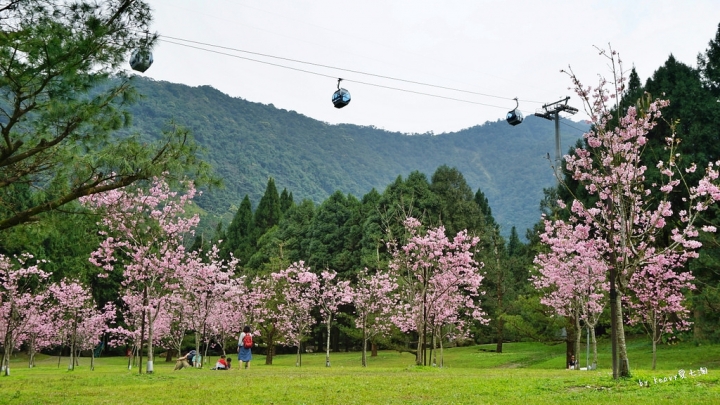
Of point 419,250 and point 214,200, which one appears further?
point 214,200

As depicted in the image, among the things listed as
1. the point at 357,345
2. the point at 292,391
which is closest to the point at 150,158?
the point at 292,391

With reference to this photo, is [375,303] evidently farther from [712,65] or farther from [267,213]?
[267,213]

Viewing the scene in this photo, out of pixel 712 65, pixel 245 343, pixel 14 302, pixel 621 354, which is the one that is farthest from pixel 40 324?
pixel 712 65

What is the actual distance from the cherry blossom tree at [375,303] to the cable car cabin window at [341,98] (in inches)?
610

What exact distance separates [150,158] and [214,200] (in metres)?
98.5

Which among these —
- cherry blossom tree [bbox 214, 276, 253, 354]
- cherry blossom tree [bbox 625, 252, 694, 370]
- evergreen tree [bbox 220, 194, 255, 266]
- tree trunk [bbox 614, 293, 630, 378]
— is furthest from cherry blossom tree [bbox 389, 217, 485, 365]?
evergreen tree [bbox 220, 194, 255, 266]

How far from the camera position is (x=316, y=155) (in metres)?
165

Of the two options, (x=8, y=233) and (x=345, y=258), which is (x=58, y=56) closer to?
(x=8, y=233)

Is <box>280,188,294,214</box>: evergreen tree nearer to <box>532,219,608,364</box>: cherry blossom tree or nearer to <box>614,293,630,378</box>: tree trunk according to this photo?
<box>532,219,608,364</box>: cherry blossom tree

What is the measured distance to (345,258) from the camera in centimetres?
4606

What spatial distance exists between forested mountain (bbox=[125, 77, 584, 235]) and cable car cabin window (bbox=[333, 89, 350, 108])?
283 ft

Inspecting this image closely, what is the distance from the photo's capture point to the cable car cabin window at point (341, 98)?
15789 millimetres

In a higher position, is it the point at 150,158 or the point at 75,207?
the point at 150,158

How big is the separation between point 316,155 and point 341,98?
150 meters
